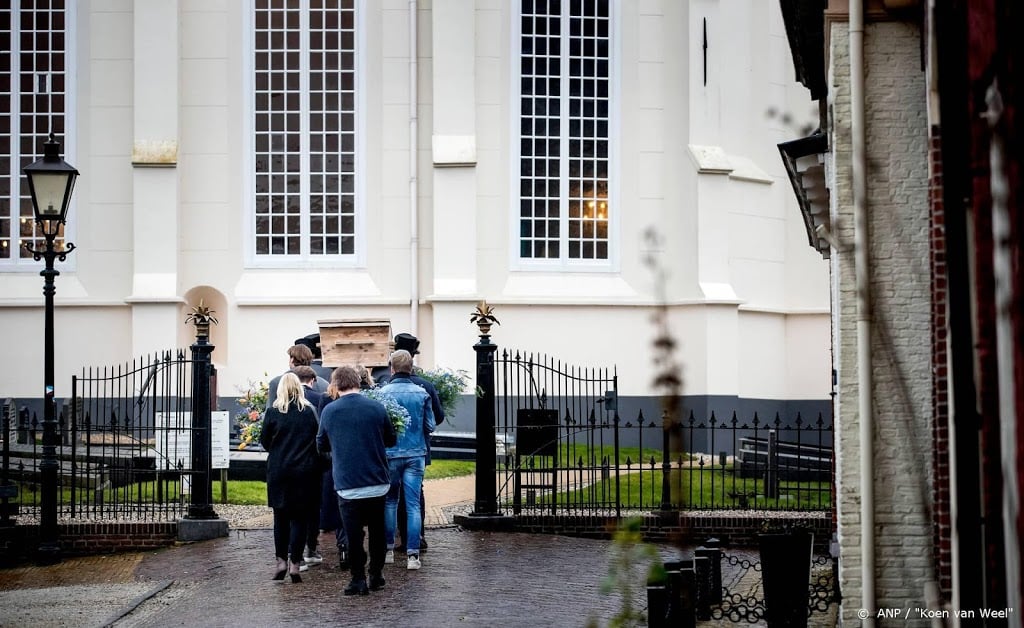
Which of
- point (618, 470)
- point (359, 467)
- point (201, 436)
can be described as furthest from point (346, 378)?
point (618, 470)

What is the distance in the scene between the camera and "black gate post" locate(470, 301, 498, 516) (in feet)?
50.4

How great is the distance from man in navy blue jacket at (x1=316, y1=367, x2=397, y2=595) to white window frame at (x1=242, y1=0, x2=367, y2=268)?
14346mm

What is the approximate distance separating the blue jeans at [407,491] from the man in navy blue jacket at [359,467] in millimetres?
1095

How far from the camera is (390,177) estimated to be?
2562cm

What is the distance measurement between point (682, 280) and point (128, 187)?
972 cm

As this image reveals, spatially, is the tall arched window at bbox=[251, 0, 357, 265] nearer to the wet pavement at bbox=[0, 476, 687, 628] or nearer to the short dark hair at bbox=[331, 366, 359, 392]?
the wet pavement at bbox=[0, 476, 687, 628]

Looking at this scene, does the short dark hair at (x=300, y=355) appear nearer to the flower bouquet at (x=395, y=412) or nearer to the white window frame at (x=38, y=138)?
the flower bouquet at (x=395, y=412)

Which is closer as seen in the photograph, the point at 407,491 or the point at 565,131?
the point at 407,491

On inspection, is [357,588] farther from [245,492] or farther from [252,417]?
[245,492]

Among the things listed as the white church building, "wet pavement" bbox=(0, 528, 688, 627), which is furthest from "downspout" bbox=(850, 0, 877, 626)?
the white church building

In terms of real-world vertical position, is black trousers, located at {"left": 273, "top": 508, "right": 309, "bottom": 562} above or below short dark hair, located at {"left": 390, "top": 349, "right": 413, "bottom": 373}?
below

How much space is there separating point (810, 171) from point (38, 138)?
1710 cm

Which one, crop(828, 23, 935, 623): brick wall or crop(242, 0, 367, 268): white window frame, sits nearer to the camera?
crop(828, 23, 935, 623): brick wall

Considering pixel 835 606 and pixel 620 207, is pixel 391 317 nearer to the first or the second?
pixel 620 207
